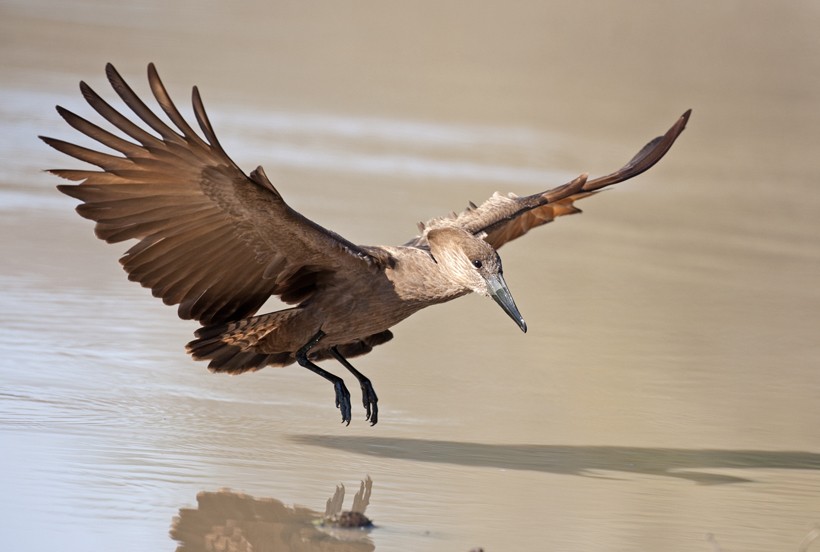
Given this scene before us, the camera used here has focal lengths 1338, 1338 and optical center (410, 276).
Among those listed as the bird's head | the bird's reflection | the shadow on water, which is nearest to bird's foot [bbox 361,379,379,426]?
the shadow on water

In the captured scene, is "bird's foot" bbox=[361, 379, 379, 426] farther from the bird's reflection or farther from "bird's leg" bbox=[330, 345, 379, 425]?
the bird's reflection

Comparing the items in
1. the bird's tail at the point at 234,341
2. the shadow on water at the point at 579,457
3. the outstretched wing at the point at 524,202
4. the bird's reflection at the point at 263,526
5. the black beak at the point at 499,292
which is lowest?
the bird's reflection at the point at 263,526

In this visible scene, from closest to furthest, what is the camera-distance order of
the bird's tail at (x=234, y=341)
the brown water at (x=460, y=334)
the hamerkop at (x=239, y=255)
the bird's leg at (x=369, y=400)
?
the brown water at (x=460, y=334)
the hamerkop at (x=239, y=255)
the bird's tail at (x=234, y=341)
the bird's leg at (x=369, y=400)

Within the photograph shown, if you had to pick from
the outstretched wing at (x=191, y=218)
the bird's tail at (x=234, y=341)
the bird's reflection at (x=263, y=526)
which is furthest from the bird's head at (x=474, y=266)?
the bird's reflection at (x=263, y=526)

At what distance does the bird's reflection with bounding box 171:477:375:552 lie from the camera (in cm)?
438

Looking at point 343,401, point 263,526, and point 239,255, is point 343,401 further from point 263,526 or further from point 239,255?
point 263,526

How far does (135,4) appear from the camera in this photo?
61.4 ft

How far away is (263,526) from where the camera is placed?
4.55m

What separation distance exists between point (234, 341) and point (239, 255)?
1.47ft

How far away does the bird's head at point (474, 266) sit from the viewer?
546cm

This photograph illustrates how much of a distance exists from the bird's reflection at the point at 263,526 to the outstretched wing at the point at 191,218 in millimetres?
1067

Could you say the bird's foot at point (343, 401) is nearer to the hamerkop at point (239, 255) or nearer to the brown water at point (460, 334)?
the hamerkop at point (239, 255)

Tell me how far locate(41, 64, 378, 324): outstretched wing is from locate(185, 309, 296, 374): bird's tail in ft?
0.25

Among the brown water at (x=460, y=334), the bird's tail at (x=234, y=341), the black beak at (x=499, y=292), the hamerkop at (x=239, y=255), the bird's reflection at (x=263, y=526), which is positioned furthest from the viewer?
the bird's tail at (x=234, y=341)
